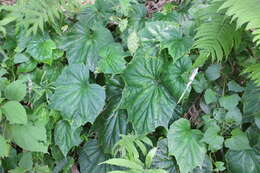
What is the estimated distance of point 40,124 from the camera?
1516 mm

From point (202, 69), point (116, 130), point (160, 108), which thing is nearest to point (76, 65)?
point (116, 130)

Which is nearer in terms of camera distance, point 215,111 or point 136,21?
point 215,111

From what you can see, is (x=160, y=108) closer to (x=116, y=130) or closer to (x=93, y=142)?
(x=116, y=130)

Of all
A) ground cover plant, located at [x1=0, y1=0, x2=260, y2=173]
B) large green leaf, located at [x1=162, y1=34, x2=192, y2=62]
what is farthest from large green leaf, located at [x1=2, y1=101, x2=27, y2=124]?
large green leaf, located at [x1=162, y1=34, x2=192, y2=62]

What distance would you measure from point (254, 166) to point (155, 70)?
611 millimetres

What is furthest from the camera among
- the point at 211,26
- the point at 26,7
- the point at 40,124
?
the point at 26,7

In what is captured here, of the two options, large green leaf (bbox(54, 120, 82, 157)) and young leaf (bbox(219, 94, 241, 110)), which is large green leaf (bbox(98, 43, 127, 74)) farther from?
young leaf (bbox(219, 94, 241, 110))

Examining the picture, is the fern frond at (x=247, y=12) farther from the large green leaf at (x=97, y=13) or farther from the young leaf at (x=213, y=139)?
the large green leaf at (x=97, y=13)

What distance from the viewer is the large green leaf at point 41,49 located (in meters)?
1.66

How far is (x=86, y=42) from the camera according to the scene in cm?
166

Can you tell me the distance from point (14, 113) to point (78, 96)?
11.7 inches

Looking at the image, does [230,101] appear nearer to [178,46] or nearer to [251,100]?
[251,100]

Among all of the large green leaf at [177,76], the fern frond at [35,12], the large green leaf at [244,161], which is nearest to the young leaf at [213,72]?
the large green leaf at [177,76]

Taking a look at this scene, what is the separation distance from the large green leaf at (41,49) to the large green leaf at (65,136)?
36cm
